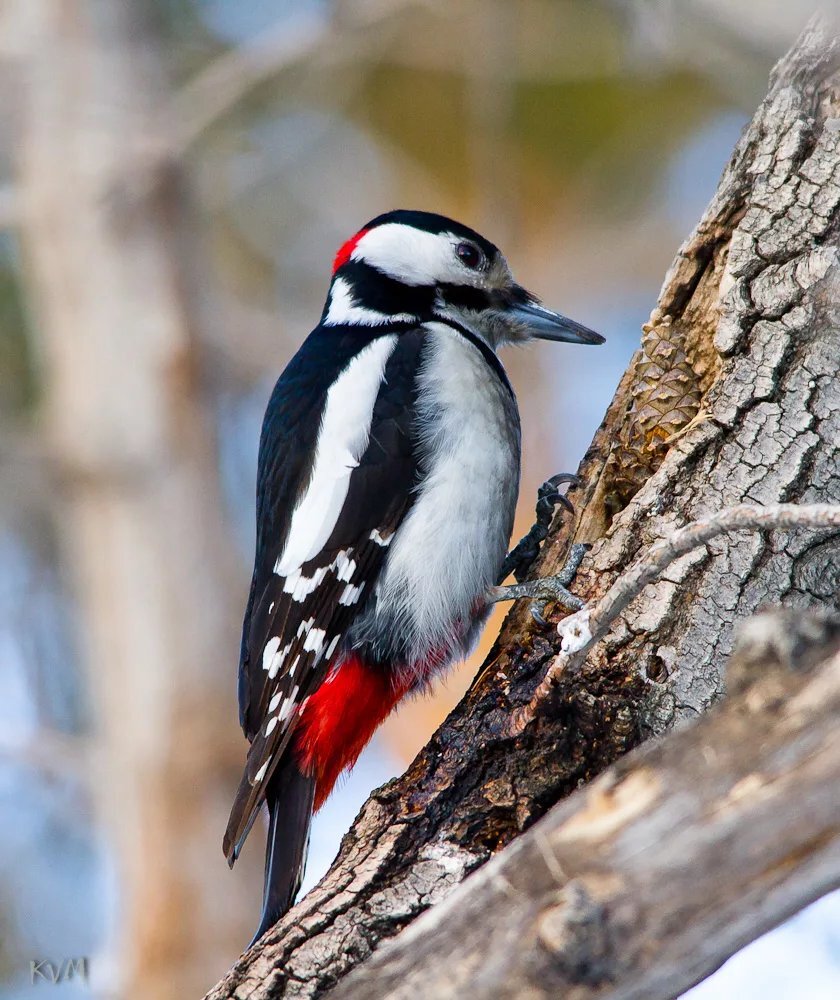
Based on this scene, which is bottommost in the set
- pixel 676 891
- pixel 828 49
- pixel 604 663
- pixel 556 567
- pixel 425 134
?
pixel 676 891

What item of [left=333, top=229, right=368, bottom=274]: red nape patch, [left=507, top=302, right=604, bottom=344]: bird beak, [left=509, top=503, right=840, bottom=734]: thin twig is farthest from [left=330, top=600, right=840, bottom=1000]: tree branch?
[left=333, top=229, right=368, bottom=274]: red nape patch

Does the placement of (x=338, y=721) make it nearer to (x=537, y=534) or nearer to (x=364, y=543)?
(x=364, y=543)

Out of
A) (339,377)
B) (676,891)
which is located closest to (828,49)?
(339,377)

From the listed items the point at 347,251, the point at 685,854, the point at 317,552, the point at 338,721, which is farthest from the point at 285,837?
the point at 347,251

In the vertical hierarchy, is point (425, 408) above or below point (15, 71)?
below

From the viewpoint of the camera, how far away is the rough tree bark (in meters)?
1.96

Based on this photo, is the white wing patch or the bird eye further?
the bird eye

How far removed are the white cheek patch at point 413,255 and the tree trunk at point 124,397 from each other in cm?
193

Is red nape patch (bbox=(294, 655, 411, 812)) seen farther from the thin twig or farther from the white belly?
the thin twig

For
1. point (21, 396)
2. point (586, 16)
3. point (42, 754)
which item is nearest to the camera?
point (42, 754)

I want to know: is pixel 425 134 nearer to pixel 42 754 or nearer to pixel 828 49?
pixel 42 754

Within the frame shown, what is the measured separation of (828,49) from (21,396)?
5.55m

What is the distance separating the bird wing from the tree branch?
4.22ft

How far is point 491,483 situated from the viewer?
2.90 meters
